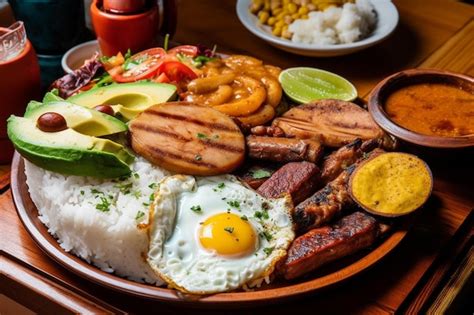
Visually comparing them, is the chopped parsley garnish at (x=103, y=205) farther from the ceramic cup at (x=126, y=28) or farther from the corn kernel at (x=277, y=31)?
the corn kernel at (x=277, y=31)

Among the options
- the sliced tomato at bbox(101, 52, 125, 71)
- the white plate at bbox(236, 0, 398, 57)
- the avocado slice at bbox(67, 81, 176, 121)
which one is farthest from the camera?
the white plate at bbox(236, 0, 398, 57)

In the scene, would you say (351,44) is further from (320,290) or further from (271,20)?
(320,290)

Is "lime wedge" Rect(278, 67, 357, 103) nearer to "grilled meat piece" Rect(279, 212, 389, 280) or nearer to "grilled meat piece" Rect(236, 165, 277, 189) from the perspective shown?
"grilled meat piece" Rect(236, 165, 277, 189)

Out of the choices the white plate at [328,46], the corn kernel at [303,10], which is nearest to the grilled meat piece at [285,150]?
the white plate at [328,46]

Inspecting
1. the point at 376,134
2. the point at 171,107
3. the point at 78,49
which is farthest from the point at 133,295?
the point at 78,49

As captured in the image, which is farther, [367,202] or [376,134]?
[376,134]

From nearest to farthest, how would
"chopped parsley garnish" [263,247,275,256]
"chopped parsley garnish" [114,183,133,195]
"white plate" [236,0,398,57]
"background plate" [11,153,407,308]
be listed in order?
"background plate" [11,153,407,308] < "chopped parsley garnish" [263,247,275,256] < "chopped parsley garnish" [114,183,133,195] < "white plate" [236,0,398,57]

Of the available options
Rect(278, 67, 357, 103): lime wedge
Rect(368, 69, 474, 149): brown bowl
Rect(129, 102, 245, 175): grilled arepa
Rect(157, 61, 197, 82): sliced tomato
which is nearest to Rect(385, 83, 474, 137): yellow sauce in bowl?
Rect(368, 69, 474, 149): brown bowl
